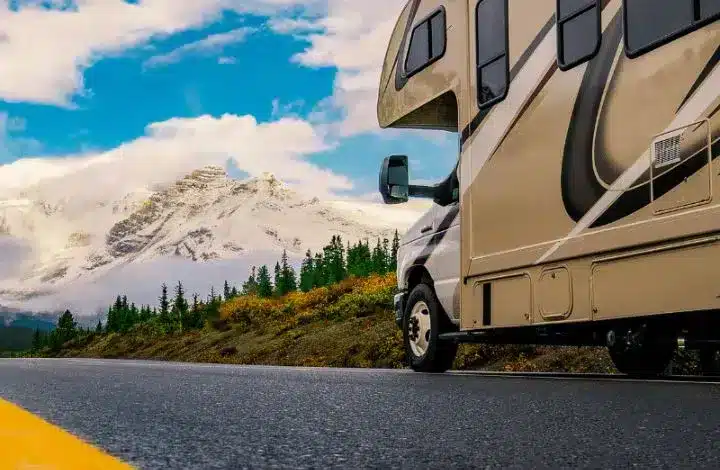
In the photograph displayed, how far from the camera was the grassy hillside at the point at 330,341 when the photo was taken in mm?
14125

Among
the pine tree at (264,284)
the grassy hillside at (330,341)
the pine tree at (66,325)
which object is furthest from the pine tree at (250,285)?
the pine tree at (66,325)

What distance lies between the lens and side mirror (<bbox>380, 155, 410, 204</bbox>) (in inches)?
372

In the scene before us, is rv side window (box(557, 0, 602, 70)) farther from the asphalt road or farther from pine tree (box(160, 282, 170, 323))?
pine tree (box(160, 282, 170, 323))

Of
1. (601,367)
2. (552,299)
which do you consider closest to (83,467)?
(552,299)

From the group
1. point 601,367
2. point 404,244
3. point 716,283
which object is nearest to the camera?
point 716,283

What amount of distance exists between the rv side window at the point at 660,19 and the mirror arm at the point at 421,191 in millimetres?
3074

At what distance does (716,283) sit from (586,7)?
2277mm

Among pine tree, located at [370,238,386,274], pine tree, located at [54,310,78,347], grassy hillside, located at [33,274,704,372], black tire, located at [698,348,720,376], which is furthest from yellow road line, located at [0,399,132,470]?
pine tree, located at [54,310,78,347]

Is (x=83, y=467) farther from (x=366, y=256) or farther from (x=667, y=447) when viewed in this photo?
(x=366, y=256)

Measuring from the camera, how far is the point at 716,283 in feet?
19.7

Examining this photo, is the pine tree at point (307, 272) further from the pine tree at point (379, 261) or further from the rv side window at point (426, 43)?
the rv side window at point (426, 43)

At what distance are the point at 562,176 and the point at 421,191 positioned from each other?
227 cm

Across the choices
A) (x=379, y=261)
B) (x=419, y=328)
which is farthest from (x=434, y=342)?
(x=379, y=261)

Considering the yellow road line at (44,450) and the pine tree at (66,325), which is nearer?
the yellow road line at (44,450)
